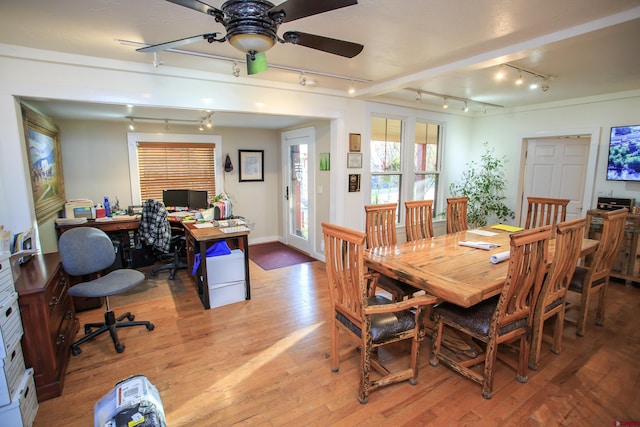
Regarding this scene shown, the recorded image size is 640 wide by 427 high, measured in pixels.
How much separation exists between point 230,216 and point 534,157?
16.0 ft

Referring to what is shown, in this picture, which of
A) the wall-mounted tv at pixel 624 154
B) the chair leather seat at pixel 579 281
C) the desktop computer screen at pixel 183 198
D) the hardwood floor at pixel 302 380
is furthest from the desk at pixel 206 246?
the wall-mounted tv at pixel 624 154

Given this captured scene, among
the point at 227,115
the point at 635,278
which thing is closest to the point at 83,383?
the point at 227,115

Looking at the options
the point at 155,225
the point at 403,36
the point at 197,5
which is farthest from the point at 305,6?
the point at 155,225

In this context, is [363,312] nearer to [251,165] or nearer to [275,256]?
[275,256]

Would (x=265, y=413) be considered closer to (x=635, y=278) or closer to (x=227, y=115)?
(x=227, y=115)

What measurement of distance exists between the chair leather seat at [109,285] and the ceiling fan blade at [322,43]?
226cm

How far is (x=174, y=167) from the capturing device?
5168 millimetres

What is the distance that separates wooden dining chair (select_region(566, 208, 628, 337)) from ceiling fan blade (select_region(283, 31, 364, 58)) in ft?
8.03

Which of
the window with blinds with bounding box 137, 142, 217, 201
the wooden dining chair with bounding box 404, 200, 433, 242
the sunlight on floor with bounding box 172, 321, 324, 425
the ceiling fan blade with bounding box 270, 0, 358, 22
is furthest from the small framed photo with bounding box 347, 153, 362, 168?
the ceiling fan blade with bounding box 270, 0, 358, 22

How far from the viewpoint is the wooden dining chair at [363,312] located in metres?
1.90

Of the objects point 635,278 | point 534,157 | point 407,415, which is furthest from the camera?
point 534,157

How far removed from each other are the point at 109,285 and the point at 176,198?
2.51 meters

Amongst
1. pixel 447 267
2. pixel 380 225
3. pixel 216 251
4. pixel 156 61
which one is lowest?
pixel 216 251

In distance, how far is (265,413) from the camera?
1932 mm
